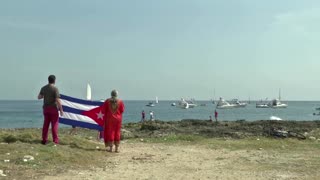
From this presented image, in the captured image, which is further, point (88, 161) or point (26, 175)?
point (88, 161)

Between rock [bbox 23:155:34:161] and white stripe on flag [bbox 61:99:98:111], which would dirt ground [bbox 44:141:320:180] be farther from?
white stripe on flag [bbox 61:99:98:111]

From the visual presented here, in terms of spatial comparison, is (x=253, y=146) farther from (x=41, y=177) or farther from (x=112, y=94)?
(x=41, y=177)

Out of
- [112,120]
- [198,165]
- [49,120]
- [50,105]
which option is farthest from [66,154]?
[198,165]

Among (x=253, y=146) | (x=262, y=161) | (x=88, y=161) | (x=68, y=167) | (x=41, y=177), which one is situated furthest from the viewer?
(x=253, y=146)

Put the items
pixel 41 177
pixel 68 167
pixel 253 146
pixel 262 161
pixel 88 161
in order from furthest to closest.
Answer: pixel 253 146 → pixel 262 161 → pixel 88 161 → pixel 68 167 → pixel 41 177

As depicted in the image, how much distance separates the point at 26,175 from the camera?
29.9 feet

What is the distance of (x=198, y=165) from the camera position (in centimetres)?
1141

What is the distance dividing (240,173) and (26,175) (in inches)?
177

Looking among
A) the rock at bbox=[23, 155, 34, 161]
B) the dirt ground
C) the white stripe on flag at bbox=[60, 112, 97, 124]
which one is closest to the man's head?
the dirt ground

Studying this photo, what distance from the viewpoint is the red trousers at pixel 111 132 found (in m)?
13.3

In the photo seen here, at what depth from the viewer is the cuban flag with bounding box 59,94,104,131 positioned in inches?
634

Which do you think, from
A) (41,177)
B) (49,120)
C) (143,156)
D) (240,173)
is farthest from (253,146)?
(41,177)

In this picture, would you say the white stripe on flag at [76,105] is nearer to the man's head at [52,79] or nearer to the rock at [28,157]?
the man's head at [52,79]

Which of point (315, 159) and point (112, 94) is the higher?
point (112, 94)
